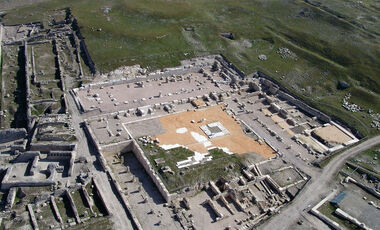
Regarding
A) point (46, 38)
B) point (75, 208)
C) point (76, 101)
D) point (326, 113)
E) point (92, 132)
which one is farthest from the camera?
point (46, 38)

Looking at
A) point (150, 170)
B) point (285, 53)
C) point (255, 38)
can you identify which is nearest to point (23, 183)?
point (150, 170)

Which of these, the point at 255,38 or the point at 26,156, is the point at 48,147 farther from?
the point at 255,38

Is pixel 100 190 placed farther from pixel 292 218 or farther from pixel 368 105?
pixel 368 105

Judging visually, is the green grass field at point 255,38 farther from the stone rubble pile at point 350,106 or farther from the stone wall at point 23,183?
the stone wall at point 23,183

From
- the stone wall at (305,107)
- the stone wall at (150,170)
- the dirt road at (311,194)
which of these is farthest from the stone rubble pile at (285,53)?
the stone wall at (150,170)

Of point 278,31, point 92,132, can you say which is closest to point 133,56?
point 92,132

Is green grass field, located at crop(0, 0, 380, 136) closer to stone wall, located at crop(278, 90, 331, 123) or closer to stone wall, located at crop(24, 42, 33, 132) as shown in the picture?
stone wall, located at crop(278, 90, 331, 123)
